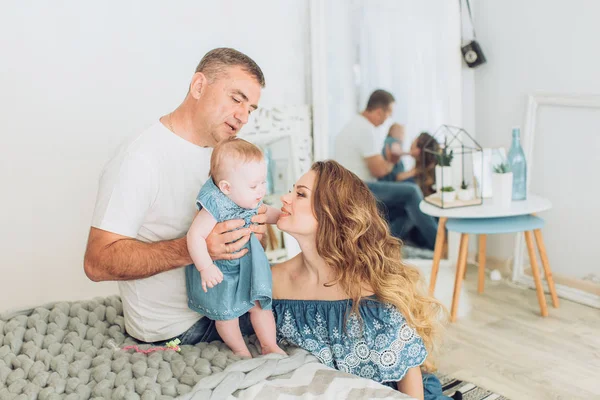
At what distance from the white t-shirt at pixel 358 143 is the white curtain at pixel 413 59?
0.23 feet

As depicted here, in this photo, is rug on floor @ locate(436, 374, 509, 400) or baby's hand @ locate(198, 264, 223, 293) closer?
baby's hand @ locate(198, 264, 223, 293)

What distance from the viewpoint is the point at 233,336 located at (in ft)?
6.62

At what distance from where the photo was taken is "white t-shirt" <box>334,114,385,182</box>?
365 centimetres

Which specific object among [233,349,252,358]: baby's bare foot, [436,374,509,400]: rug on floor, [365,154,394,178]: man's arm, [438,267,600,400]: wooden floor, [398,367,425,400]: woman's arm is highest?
[365,154,394,178]: man's arm

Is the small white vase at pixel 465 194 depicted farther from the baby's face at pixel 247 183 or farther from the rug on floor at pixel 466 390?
the baby's face at pixel 247 183

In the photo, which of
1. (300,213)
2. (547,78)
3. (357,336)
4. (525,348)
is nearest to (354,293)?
(357,336)

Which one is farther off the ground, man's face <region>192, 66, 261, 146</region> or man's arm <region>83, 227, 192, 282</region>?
man's face <region>192, 66, 261, 146</region>

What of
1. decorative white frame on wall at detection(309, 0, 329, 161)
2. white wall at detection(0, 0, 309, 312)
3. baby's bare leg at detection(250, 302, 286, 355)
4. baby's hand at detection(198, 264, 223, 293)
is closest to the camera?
baby's hand at detection(198, 264, 223, 293)

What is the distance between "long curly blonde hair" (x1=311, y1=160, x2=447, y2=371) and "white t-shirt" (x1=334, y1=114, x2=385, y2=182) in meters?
1.63

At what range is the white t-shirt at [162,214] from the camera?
2.07m

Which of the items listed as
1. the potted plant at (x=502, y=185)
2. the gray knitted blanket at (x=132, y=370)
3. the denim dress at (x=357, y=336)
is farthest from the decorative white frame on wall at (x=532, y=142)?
the gray knitted blanket at (x=132, y=370)

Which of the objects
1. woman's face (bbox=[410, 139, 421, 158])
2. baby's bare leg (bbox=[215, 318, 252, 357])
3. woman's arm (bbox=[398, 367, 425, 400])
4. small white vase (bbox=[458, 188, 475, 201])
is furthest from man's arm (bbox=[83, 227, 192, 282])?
woman's face (bbox=[410, 139, 421, 158])

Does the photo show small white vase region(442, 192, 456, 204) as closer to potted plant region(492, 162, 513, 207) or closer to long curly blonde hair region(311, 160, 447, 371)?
potted plant region(492, 162, 513, 207)

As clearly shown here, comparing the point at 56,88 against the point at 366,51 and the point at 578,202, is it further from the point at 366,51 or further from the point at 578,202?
the point at 578,202
